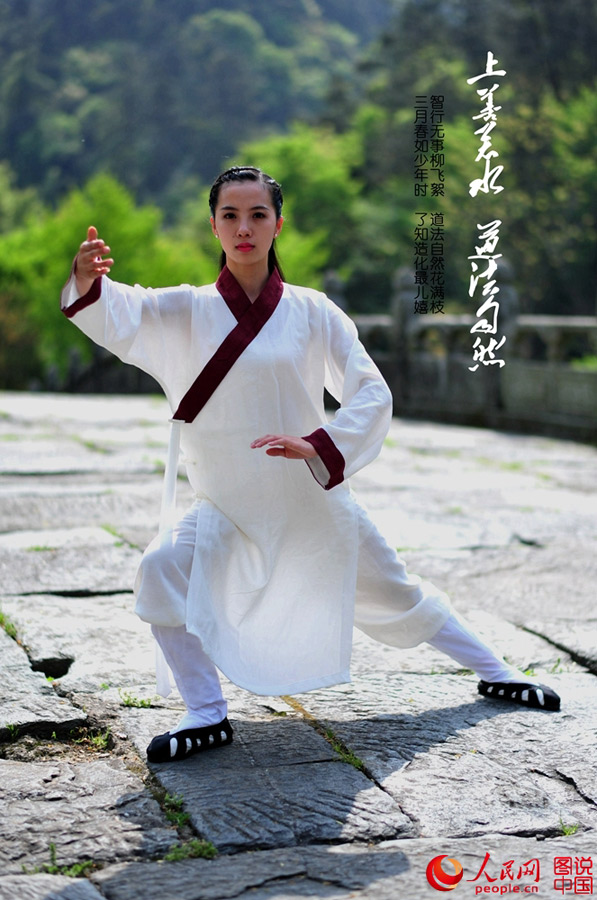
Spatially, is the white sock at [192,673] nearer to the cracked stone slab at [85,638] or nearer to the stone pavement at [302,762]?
the stone pavement at [302,762]

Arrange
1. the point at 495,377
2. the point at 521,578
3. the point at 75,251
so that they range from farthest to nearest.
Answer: the point at 75,251 → the point at 495,377 → the point at 521,578

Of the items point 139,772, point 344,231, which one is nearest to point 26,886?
point 139,772

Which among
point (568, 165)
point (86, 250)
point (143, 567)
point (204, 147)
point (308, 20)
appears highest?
point (308, 20)

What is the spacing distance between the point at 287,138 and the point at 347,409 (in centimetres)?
4101

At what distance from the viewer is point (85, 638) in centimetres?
350

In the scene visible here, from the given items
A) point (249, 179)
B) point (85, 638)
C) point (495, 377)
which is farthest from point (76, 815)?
point (495, 377)

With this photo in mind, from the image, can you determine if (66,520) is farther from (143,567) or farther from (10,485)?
(143,567)

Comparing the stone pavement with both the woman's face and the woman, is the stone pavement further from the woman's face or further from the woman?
the woman's face

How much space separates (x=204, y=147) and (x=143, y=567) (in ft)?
198

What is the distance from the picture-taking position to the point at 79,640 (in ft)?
11.4

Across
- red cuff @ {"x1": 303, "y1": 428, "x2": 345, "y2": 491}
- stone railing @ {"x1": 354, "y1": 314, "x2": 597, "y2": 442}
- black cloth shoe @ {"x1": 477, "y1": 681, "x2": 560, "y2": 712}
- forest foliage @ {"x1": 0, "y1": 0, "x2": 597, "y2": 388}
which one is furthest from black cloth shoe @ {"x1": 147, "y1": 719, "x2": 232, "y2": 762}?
stone railing @ {"x1": 354, "y1": 314, "x2": 597, "y2": 442}

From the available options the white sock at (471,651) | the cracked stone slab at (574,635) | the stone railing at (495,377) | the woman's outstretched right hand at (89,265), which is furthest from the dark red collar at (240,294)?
the stone railing at (495,377)

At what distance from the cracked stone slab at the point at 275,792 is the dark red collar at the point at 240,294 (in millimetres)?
1083

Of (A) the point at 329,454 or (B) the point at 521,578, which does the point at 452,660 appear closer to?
(B) the point at 521,578
